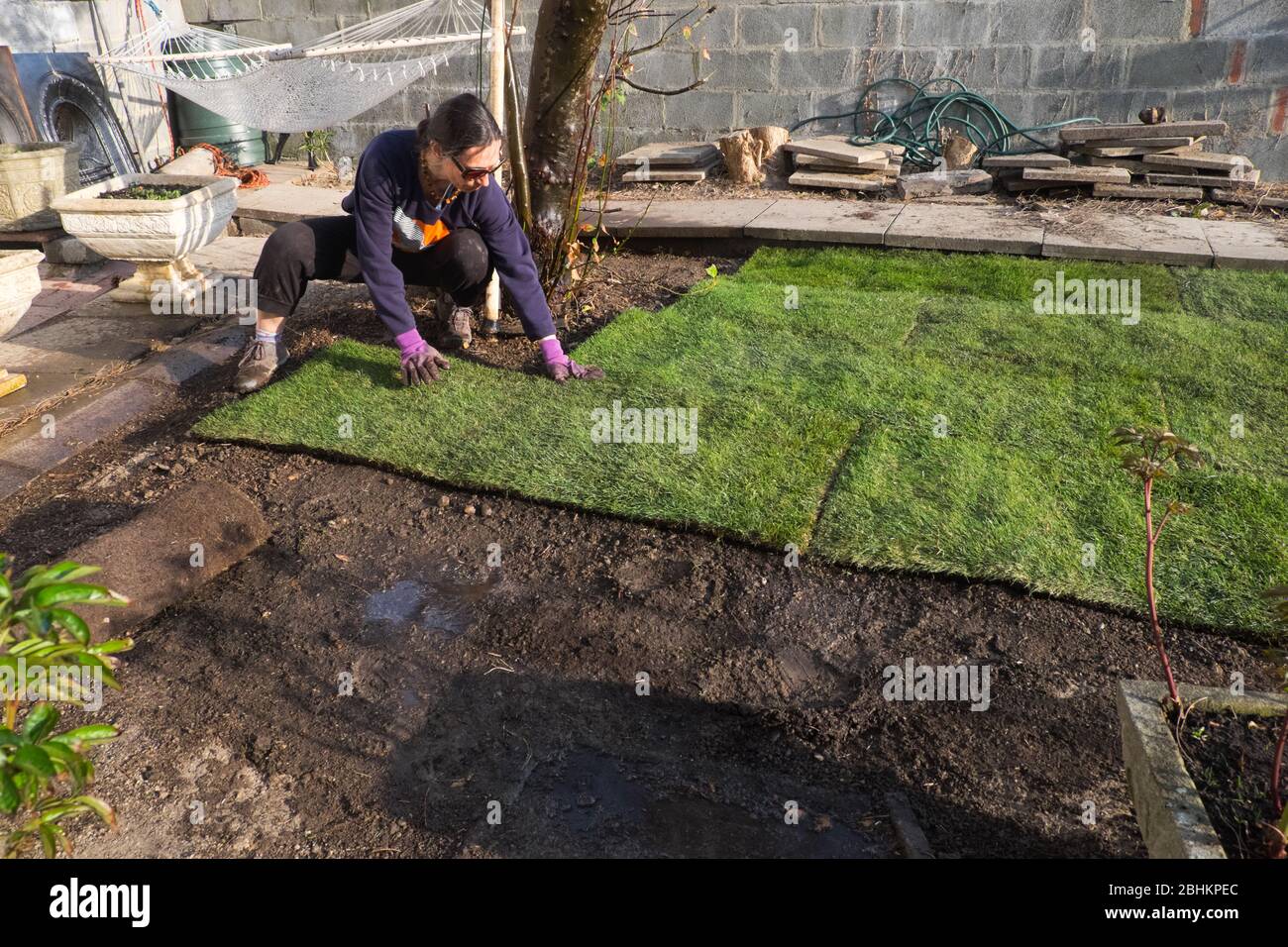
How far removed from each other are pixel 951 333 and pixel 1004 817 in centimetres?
300

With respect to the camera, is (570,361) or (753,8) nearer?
(570,361)

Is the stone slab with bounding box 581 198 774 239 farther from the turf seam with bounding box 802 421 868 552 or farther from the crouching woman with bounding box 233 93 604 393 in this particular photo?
the turf seam with bounding box 802 421 868 552

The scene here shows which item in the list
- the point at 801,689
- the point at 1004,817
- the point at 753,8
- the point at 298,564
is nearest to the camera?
the point at 1004,817

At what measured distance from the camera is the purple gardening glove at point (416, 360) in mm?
4164

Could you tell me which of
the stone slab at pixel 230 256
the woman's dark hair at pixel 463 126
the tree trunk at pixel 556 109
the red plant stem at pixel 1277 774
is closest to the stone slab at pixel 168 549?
the woman's dark hair at pixel 463 126

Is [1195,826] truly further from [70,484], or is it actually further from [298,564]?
[70,484]

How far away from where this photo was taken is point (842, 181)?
7121mm

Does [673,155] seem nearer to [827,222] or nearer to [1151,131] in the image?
[827,222]

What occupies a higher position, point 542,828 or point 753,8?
point 753,8

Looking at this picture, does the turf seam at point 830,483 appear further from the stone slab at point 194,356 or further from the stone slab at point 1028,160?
the stone slab at point 1028,160

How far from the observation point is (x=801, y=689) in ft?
8.52

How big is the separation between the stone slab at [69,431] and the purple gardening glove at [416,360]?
1225 millimetres

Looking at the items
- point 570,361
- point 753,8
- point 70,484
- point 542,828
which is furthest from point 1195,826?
point 753,8
